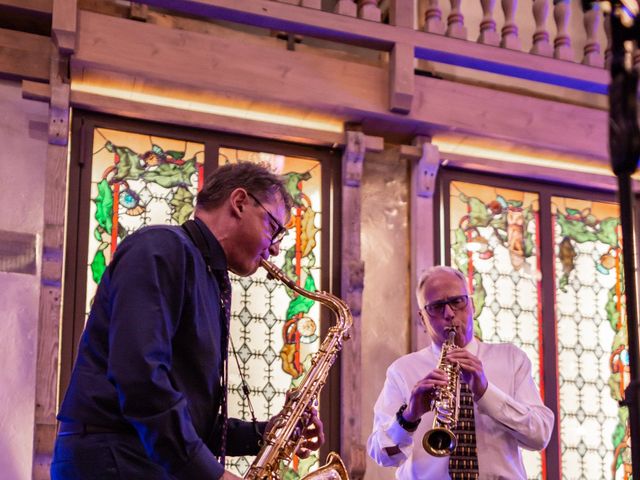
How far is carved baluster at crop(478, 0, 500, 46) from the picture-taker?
5.70m

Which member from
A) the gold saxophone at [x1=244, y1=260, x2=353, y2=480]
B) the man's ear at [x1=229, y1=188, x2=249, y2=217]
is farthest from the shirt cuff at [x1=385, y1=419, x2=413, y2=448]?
the man's ear at [x1=229, y1=188, x2=249, y2=217]

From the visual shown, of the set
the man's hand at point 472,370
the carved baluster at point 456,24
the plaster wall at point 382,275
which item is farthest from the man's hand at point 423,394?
the carved baluster at point 456,24

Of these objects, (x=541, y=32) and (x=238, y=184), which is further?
(x=541, y=32)

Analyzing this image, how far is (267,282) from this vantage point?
5148mm

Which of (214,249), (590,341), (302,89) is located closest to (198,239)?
(214,249)

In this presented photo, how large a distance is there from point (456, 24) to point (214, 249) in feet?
10.7

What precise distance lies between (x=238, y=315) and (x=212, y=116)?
3.27ft

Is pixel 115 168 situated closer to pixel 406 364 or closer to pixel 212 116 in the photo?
pixel 212 116

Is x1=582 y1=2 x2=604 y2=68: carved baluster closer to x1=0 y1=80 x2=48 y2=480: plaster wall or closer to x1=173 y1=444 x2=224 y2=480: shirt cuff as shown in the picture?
x1=0 y1=80 x2=48 y2=480: plaster wall

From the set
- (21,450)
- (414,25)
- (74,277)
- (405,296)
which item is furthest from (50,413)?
(414,25)

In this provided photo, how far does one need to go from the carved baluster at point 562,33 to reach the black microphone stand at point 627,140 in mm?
3994

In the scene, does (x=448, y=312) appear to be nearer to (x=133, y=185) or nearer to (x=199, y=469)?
(x=133, y=185)

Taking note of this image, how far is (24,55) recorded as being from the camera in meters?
4.87

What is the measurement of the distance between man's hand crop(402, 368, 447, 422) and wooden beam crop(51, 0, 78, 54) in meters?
2.27
